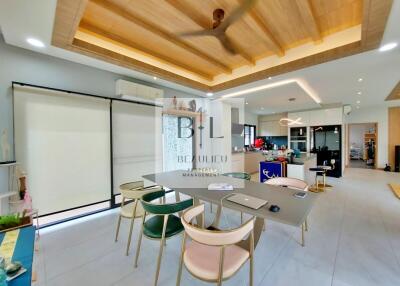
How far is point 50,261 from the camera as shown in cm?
196

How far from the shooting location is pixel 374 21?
186 cm

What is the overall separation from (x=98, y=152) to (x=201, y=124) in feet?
8.84

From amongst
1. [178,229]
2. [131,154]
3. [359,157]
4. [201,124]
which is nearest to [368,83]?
[201,124]

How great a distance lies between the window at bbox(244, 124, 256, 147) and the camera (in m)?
7.80

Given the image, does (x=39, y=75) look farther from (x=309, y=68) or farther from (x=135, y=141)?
(x=309, y=68)

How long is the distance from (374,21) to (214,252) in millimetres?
2732

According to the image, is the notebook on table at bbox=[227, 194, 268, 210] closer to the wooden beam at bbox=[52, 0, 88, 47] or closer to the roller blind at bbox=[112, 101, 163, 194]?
the wooden beam at bbox=[52, 0, 88, 47]

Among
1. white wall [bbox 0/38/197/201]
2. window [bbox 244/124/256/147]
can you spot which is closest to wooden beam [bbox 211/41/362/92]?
white wall [bbox 0/38/197/201]

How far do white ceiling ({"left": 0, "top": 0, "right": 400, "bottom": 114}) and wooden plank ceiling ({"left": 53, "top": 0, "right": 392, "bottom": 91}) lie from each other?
136 mm

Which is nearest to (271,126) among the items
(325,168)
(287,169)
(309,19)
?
(325,168)

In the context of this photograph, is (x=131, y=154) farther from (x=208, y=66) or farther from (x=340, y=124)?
(x=340, y=124)

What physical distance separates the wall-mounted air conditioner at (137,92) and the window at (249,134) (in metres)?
4.82

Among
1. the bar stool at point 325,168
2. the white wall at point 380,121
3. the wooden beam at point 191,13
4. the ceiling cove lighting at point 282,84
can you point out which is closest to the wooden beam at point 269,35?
the wooden beam at point 191,13

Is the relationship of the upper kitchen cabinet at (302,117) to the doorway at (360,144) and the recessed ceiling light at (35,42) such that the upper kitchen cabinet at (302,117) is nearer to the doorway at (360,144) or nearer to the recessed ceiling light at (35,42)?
the doorway at (360,144)
